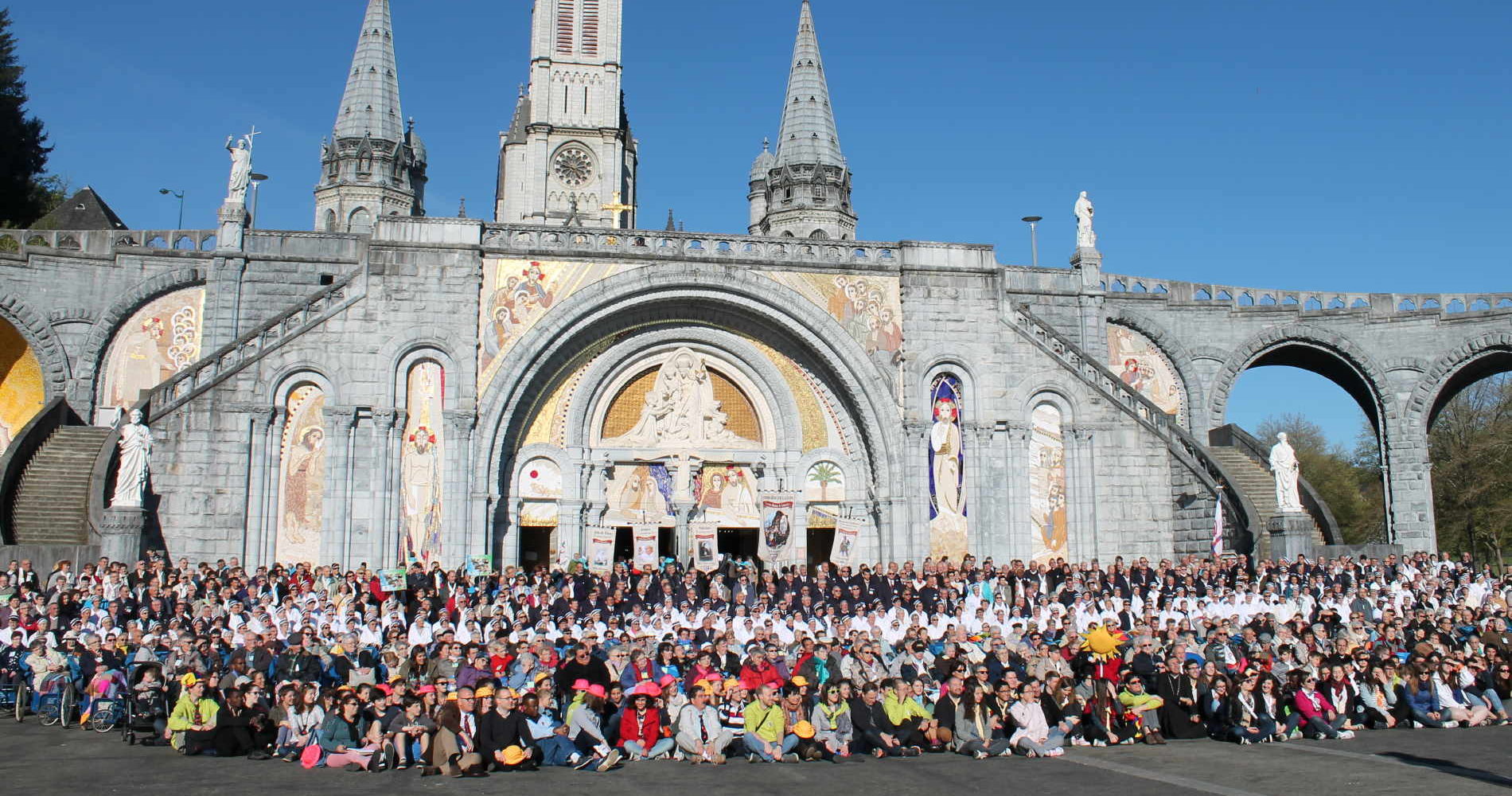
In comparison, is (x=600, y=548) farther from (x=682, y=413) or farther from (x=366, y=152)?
(x=366, y=152)

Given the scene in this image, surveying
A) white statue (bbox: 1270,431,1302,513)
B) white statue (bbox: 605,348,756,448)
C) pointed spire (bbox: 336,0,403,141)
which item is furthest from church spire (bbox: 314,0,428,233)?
white statue (bbox: 1270,431,1302,513)

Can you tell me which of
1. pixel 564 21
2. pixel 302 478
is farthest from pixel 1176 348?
pixel 564 21

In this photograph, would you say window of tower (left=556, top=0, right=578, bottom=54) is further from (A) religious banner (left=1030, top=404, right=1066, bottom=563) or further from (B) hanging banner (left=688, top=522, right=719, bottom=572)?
(A) religious banner (left=1030, top=404, right=1066, bottom=563)

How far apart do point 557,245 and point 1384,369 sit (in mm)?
22409

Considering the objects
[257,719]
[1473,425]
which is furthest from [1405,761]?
[1473,425]

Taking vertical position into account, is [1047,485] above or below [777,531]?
above

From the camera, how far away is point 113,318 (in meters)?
28.6

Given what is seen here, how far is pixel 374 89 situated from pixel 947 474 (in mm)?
37309

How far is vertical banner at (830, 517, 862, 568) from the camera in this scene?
28.5 meters

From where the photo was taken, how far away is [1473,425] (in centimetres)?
4359

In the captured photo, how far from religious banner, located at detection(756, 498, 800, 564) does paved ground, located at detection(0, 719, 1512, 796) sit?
1531cm

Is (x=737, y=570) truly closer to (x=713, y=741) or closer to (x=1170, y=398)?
(x=713, y=741)

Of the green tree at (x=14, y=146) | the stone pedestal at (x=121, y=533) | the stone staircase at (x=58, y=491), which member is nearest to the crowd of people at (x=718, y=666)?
the stone pedestal at (x=121, y=533)

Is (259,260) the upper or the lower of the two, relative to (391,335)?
upper
